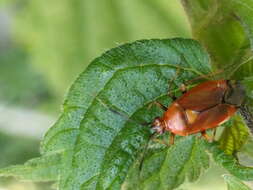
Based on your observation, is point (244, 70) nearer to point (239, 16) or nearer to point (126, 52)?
point (239, 16)

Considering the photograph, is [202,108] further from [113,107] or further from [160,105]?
[113,107]

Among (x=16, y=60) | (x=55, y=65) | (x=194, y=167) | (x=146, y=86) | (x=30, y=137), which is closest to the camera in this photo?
(x=146, y=86)

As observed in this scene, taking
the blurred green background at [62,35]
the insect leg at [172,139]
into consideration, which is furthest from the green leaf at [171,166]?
the blurred green background at [62,35]

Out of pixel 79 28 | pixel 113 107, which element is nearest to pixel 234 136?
pixel 113 107

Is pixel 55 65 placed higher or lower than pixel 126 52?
higher

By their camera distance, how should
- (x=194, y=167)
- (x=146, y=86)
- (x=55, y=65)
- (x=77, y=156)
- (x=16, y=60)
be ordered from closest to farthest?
(x=77, y=156) → (x=146, y=86) → (x=194, y=167) → (x=55, y=65) → (x=16, y=60)

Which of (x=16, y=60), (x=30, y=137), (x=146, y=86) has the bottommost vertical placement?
(x=146, y=86)

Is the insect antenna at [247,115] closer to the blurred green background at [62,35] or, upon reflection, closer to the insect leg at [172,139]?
the insect leg at [172,139]

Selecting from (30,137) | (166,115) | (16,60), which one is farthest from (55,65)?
(166,115)
